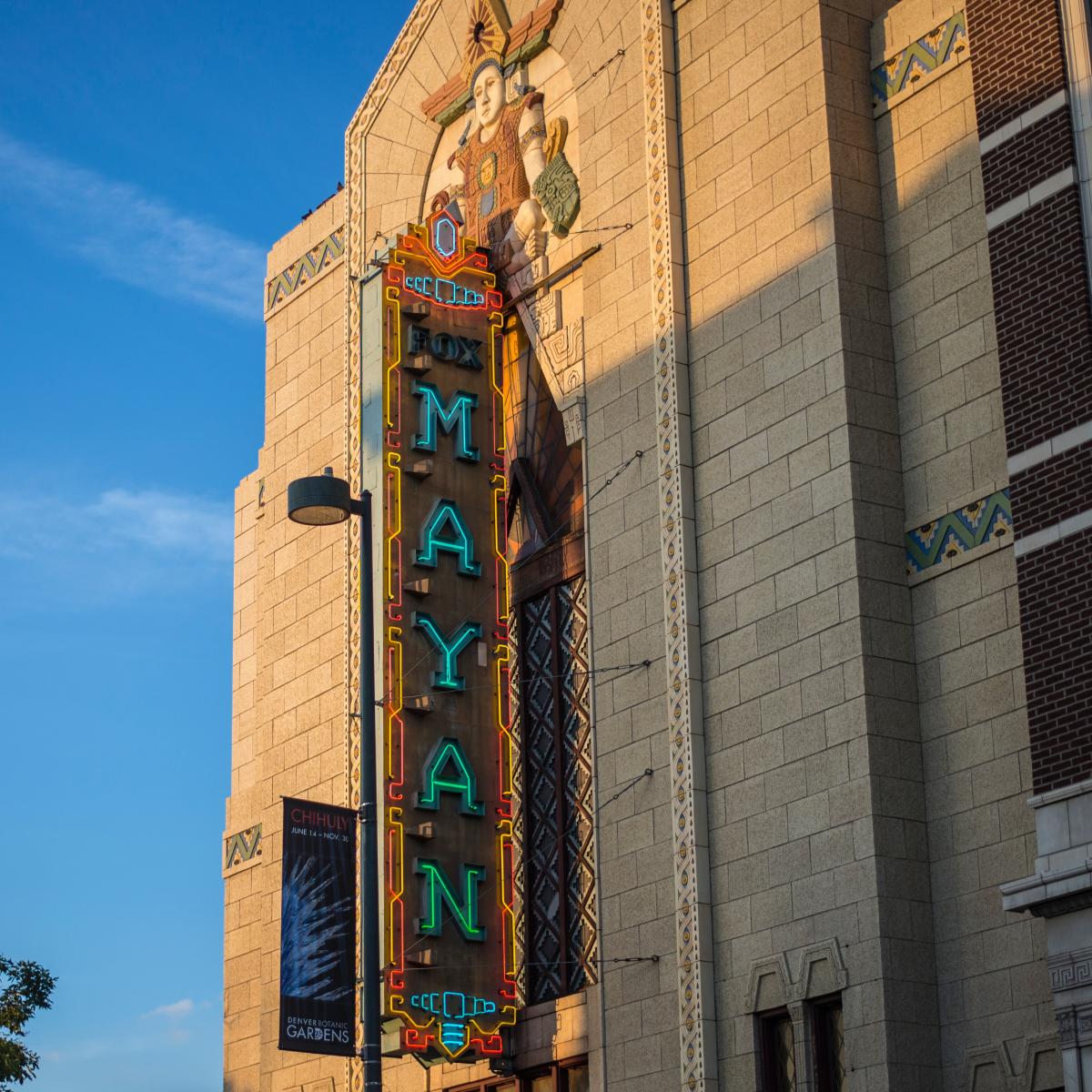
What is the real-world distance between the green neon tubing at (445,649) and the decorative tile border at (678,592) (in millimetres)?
3375

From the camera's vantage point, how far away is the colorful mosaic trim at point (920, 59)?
79.4ft

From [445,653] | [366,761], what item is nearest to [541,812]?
[445,653]

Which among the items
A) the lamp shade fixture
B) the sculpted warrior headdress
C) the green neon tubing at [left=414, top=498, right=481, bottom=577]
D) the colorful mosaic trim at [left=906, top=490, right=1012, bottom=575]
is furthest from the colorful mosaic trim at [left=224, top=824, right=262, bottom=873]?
the colorful mosaic trim at [left=906, top=490, right=1012, bottom=575]

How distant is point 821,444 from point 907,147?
12.4 feet

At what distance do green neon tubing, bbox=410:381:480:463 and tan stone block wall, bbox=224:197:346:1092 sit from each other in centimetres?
467

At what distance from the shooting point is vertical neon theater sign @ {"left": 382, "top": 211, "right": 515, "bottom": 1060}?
26.3 m

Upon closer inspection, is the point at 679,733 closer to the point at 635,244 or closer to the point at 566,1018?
the point at 566,1018

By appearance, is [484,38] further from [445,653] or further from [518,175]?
[445,653]

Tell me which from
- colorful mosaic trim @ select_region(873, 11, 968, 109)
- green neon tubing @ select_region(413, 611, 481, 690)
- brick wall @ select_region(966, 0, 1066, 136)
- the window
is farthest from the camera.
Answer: green neon tubing @ select_region(413, 611, 481, 690)

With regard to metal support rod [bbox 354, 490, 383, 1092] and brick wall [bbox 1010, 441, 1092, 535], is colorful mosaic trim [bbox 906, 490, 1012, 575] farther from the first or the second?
metal support rod [bbox 354, 490, 383, 1092]

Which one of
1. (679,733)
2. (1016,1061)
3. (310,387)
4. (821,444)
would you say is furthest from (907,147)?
(310,387)

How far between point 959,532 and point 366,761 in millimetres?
7190

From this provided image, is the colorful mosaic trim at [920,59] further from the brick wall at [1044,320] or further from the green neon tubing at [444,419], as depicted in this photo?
the green neon tubing at [444,419]

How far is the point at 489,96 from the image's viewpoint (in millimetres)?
31484
